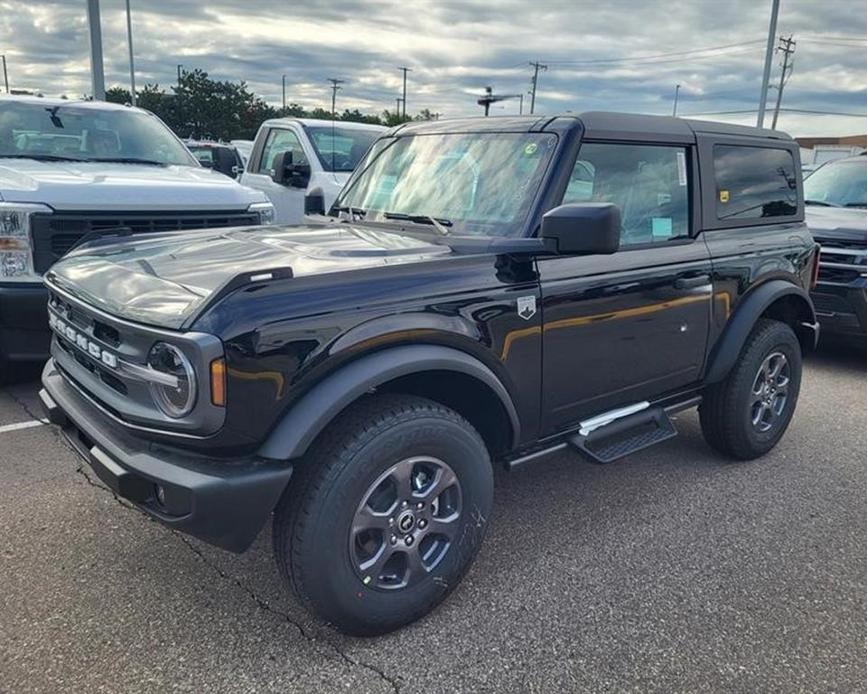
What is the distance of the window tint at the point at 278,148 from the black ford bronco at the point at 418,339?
5.17 m

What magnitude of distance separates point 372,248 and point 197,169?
395cm

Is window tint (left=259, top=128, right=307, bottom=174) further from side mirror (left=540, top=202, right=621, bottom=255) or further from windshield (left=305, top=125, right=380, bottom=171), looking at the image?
side mirror (left=540, top=202, right=621, bottom=255)

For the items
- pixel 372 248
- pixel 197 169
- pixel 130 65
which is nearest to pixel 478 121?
pixel 372 248

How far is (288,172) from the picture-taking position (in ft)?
23.9

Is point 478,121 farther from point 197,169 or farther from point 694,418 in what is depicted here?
point 197,169

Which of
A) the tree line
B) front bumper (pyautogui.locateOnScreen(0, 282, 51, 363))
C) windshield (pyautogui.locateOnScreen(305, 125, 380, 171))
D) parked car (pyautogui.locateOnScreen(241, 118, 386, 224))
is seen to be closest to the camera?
front bumper (pyautogui.locateOnScreen(0, 282, 51, 363))

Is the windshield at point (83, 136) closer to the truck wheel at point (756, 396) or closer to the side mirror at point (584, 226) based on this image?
the side mirror at point (584, 226)

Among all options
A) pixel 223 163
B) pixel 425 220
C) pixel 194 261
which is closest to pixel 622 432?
pixel 425 220

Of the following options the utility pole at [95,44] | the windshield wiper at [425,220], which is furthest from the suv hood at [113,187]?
the utility pole at [95,44]

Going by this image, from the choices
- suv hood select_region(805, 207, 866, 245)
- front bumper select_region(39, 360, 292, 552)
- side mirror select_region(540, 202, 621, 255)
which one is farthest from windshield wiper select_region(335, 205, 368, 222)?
suv hood select_region(805, 207, 866, 245)

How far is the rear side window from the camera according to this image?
4023 mm

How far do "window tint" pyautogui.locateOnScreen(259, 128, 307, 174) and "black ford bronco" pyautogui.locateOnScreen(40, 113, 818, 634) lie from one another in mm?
5172

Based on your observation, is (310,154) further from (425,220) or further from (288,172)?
(425,220)

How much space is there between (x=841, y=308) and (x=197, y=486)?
627 centimetres
